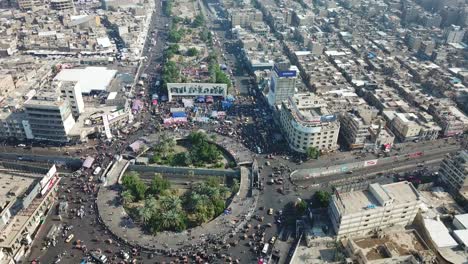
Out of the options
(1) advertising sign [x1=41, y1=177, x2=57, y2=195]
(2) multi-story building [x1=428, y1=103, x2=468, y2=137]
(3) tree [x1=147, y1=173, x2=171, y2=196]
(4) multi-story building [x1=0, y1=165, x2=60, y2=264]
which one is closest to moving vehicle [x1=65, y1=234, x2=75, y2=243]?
(4) multi-story building [x1=0, y1=165, x2=60, y2=264]

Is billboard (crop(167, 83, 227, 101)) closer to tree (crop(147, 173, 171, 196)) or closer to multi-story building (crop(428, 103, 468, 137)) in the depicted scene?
tree (crop(147, 173, 171, 196))

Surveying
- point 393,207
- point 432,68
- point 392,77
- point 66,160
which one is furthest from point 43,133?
point 432,68

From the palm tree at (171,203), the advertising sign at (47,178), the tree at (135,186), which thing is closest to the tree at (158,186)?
the tree at (135,186)

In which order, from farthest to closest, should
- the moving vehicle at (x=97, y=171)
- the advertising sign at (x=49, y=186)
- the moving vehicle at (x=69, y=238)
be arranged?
the moving vehicle at (x=97, y=171) < the advertising sign at (x=49, y=186) < the moving vehicle at (x=69, y=238)

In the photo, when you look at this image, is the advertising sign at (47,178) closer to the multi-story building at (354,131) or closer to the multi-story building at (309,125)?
the multi-story building at (309,125)

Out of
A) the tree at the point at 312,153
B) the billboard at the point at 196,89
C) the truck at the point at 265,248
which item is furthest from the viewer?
the billboard at the point at 196,89

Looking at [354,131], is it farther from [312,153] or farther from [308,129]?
[308,129]
